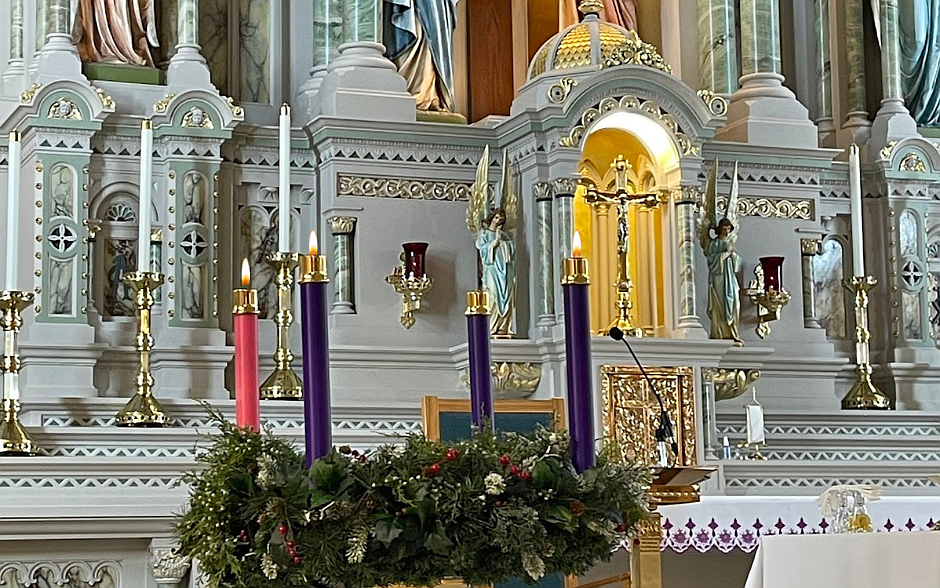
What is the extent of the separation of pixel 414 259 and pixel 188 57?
165cm

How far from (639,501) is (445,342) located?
616 cm

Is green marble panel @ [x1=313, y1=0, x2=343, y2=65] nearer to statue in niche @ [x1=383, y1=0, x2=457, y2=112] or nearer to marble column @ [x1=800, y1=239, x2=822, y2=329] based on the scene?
statue in niche @ [x1=383, y1=0, x2=457, y2=112]

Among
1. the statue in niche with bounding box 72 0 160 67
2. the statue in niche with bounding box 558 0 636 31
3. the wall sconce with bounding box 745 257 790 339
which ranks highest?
the statue in niche with bounding box 558 0 636 31

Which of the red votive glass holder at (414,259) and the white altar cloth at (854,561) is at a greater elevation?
the red votive glass holder at (414,259)

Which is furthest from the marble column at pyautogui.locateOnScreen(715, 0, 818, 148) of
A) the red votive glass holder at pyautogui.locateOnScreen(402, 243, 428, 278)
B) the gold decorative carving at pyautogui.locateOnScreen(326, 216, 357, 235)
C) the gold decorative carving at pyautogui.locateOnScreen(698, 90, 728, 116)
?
the gold decorative carving at pyautogui.locateOnScreen(326, 216, 357, 235)

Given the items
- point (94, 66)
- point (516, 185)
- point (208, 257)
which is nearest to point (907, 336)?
point (516, 185)

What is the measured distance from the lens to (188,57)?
8.89 meters

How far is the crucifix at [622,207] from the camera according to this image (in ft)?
29.3

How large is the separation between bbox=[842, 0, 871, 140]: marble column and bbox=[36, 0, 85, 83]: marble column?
16.0 ft

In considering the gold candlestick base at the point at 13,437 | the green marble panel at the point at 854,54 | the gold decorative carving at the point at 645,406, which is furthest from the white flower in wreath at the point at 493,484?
the green marble panel at the point at 854,54

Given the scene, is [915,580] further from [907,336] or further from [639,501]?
[907,336]

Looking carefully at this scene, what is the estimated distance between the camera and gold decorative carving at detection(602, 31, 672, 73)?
8.92 metres

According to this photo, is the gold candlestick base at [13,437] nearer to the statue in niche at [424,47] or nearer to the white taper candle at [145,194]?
the white taper candle at [145,194]

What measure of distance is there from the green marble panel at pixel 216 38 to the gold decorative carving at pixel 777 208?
3.07 metres
